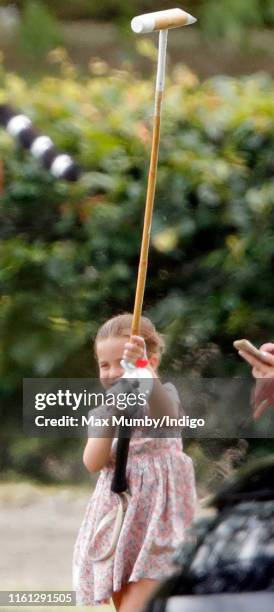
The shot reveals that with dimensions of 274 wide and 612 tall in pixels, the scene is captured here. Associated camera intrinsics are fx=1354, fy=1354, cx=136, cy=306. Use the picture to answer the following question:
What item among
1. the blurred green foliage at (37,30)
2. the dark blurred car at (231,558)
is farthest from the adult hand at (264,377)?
the blurred green foliage at (37,30)

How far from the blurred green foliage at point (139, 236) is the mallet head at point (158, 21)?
1.05 metres

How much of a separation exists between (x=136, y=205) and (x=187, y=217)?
0.19 m

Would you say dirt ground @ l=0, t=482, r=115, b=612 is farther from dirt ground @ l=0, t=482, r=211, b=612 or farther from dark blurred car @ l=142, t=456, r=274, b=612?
dark blurred car @ l=142, t=456, r=274, b=612

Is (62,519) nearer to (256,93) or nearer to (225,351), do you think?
(225,351)

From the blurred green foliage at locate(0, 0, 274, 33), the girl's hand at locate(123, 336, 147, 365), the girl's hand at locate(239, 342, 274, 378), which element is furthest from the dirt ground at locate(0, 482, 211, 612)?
the blurred green foliage at locate(0, 0, 274, 33)

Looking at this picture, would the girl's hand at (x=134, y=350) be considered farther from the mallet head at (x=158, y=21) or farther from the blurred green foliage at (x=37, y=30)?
the blurred green foliage at (x=37, y=30)

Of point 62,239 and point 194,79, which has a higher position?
point 194,79

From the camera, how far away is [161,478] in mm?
3658

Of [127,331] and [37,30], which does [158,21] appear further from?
[37,30]

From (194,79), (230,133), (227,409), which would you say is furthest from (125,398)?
(194,79)

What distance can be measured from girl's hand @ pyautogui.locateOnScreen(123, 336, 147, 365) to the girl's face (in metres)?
0.08

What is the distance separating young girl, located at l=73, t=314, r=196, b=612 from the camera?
362 cm

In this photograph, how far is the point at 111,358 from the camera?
3.77 meters

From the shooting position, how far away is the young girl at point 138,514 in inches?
143
